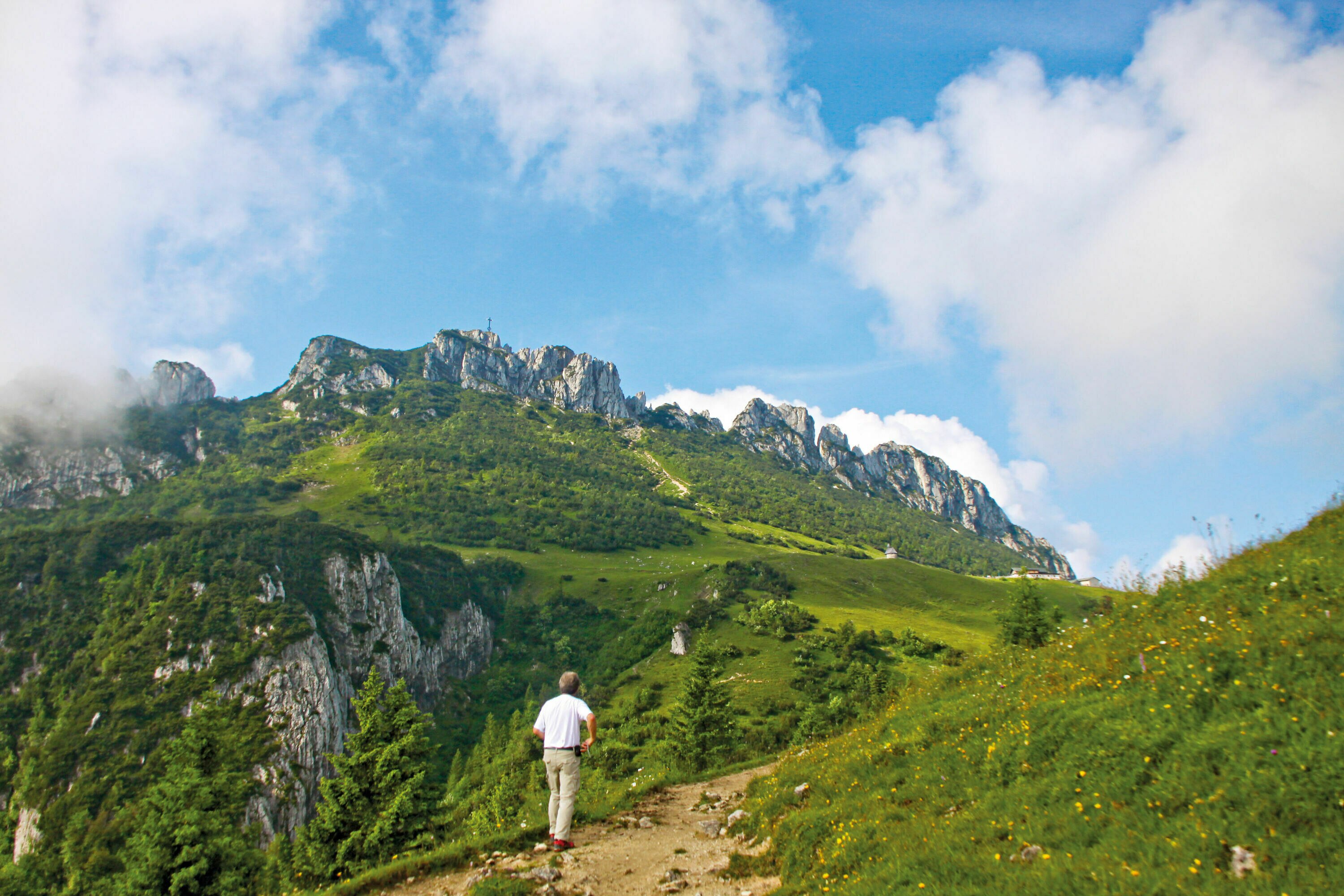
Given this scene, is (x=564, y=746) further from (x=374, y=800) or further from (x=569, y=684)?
(x=374, y=800)

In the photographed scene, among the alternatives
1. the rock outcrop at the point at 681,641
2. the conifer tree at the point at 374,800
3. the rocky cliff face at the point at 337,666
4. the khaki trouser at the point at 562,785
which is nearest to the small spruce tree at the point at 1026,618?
the conifer tree at the point at 374,800

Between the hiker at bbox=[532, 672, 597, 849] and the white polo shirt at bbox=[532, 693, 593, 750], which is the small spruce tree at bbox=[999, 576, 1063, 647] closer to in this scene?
the hiker at bbox=[532, 672, 597, 849]

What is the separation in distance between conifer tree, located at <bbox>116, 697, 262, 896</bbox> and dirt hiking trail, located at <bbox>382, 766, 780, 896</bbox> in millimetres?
14255

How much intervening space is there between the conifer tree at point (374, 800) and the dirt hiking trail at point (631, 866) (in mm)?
6577

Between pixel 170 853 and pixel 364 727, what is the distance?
6022mm

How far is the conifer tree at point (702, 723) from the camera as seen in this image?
35.8m

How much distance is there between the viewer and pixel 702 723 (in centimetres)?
3647

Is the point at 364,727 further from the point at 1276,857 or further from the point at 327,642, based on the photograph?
the point at 327,642

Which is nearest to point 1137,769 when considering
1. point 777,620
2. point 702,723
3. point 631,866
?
point 631,866

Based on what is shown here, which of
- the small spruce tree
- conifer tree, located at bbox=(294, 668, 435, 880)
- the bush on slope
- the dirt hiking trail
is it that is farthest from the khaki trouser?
the small spruce tree

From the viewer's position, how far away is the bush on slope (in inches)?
248

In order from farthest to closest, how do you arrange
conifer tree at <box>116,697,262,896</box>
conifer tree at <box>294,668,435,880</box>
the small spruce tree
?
the small spruce tree, conifer tree at <box>116,697,262,896</box>, conifer tree at <box>294,668,435,880</box>

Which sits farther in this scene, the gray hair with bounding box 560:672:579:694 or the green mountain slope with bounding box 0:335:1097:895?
the green mountain slope with bounding box 0:335:1097:895

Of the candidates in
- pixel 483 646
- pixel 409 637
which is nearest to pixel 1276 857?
pixel 409 637
